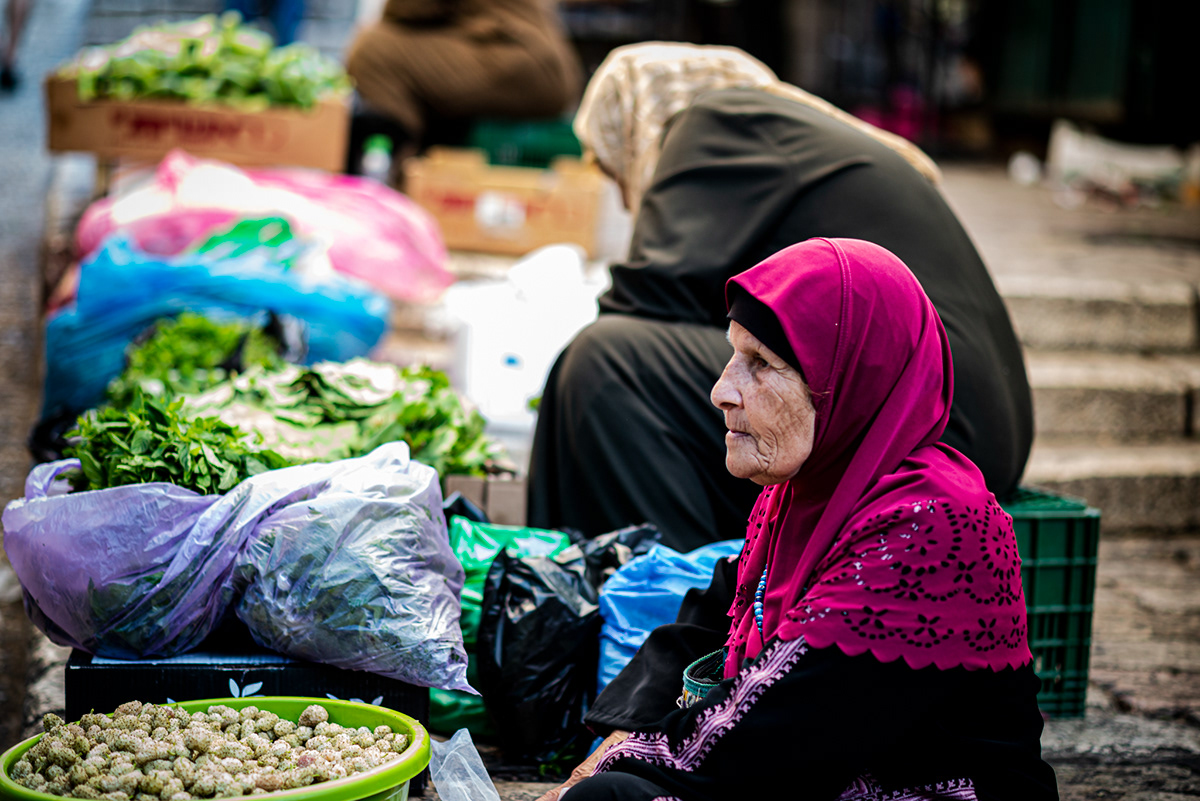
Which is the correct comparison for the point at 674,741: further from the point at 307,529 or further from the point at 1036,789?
the point at 307,529

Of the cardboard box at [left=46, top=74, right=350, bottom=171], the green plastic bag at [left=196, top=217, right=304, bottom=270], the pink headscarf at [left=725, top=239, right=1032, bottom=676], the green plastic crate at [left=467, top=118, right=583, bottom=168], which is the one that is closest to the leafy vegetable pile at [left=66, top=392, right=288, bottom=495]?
the pink headscarf at [left=725, top=239, right=1032, bottom=676]

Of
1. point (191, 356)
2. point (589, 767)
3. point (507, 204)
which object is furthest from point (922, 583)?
point (507, 204)

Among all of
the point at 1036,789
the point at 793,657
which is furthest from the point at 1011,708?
the point at 793,657

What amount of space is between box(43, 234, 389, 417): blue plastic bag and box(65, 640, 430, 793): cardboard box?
6.59 ft

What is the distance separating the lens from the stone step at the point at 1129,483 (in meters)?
4.57

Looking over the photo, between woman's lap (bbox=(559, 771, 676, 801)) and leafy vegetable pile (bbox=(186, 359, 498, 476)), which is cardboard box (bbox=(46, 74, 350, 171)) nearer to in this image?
leafy vegetable pile (bbox=(186, 359, 498, 476))

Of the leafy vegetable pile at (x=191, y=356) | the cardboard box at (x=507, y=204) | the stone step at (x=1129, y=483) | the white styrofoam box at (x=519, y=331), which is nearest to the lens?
the leafy vegetable pile at (x=191, y=356)

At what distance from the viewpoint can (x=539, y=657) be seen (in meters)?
2.45

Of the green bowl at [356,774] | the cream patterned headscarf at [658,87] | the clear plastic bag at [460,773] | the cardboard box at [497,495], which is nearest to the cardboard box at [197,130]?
the cream patterned headscarf at [658,87]

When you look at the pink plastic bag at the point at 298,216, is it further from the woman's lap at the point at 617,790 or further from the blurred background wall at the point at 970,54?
the blurred background wall at the point at 970,54

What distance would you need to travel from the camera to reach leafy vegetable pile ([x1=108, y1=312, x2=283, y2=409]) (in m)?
3.40

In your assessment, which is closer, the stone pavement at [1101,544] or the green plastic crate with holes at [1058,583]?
the stone pavement at [1101,544]

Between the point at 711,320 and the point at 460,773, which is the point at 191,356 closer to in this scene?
the point at 711,320

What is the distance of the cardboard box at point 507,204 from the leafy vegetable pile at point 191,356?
91.7 inches
